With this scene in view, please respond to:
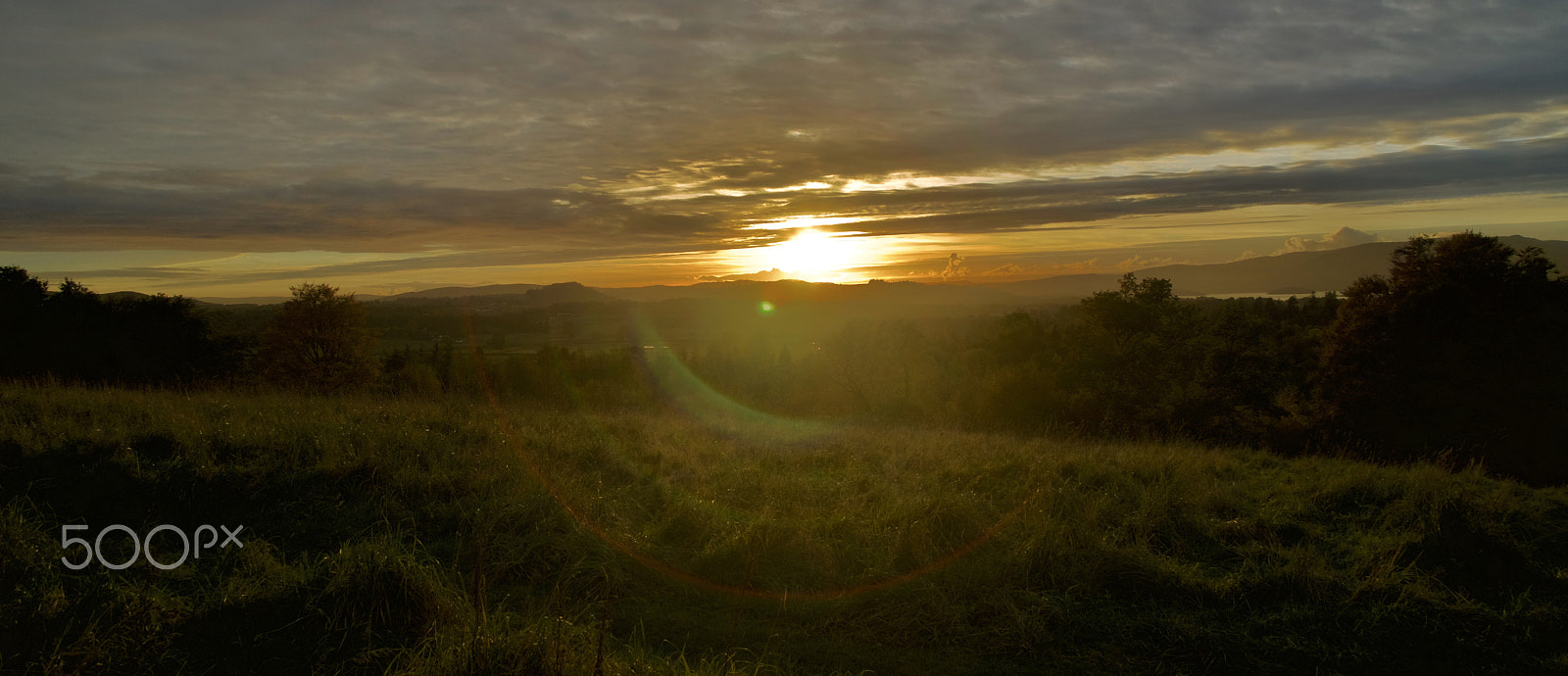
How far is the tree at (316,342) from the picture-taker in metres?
29.4

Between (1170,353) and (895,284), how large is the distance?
61.5 metres

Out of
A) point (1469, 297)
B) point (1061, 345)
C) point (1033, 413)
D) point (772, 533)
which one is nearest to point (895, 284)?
point (1061, 345)

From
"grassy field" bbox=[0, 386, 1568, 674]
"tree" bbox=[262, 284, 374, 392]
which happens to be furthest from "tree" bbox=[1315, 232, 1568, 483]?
"tree" bbox=[262, 284, 374, 392]

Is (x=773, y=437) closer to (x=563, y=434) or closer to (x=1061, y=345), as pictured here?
(x=563, y=434)

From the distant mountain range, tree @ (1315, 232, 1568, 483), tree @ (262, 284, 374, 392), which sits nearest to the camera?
tree @ (1315, 232, 1568, 483)

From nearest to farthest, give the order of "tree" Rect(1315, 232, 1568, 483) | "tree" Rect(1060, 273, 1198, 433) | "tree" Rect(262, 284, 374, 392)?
1. "tree" Rect(1315, 232, 1568, 483)
2. "tree" Rect(1060, 273, 1198, 433)
3. "tree" Rect(262, 284, 374, 392)

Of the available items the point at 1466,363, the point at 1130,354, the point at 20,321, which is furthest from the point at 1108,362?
the point at 20,321

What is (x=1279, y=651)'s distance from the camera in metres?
4.37

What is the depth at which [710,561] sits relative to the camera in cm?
552

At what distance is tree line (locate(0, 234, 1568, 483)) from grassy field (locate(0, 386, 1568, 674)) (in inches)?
275

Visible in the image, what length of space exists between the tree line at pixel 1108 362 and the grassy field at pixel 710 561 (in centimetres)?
698

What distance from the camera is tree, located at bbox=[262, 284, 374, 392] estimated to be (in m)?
29.4

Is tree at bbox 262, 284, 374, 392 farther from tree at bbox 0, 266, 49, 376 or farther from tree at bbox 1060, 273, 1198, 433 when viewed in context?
tree at bbox 1060, 273, 1198, 433

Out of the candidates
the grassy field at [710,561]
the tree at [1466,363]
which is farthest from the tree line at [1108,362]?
the grassy field at [710,561]
